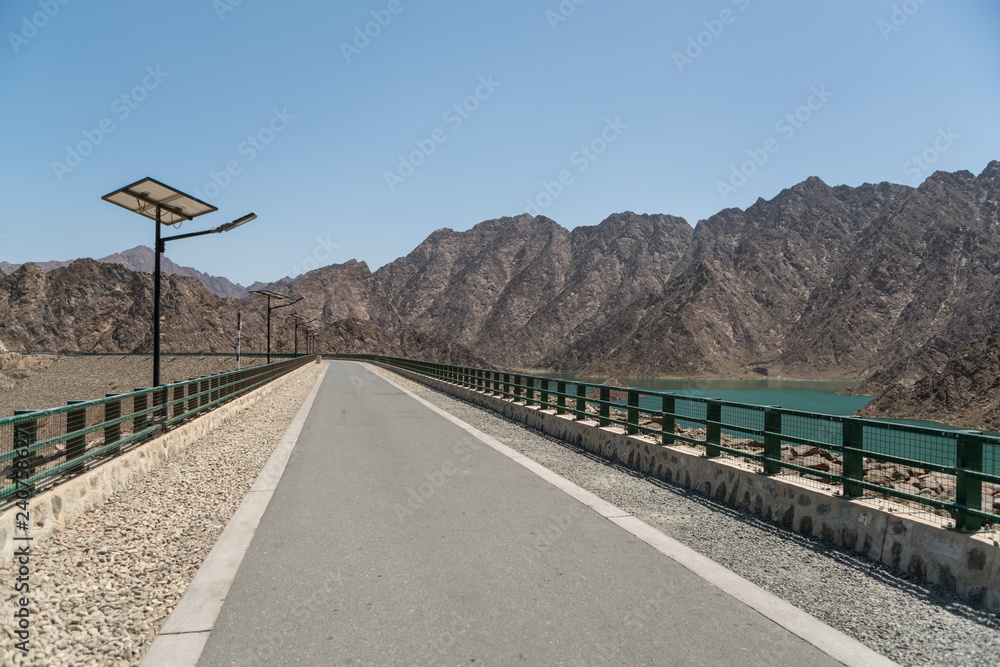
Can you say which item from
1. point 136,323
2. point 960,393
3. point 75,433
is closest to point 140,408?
point 75,433

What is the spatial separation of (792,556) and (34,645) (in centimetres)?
567

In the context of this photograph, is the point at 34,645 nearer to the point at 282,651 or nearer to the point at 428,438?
the point at 282,651

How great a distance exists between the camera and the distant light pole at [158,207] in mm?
12594

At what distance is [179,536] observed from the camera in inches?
244

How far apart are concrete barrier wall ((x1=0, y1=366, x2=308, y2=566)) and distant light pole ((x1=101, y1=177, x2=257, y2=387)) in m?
2.60

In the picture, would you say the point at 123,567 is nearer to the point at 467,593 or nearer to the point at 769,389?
the point at 467,593

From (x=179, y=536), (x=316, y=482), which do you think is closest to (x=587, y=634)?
(x=179, y=536)

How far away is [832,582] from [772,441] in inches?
96.1

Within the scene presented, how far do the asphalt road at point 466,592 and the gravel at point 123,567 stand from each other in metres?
0.49

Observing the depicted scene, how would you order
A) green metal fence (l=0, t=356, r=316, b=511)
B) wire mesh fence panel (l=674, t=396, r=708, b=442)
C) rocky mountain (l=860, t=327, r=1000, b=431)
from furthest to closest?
rocky mountain (l=860, t=327, r=1000, b=431) → wire mesh fence panel (l=674, t=396, r=708, b=442) → green metal fence (l=0, t=356, r=316, b=511)

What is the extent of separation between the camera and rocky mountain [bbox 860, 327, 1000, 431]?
181 ft

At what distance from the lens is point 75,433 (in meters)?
6.89

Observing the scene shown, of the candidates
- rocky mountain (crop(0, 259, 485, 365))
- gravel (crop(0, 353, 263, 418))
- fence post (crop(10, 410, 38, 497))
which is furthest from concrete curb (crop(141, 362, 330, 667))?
rocky mountain (crop(0, 259, 485, 365))

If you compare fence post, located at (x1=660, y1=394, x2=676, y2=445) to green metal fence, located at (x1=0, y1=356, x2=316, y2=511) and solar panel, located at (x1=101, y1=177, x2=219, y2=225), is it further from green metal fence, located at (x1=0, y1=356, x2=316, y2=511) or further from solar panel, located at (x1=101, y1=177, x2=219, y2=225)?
solar panel, located at (x1=101, y1=177, x2=219, y2=225)
